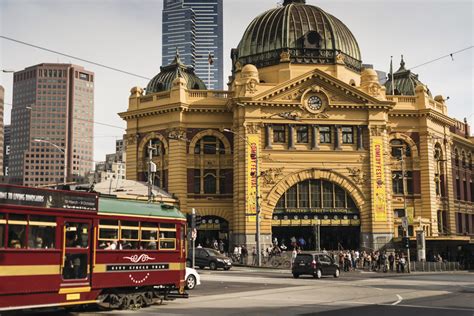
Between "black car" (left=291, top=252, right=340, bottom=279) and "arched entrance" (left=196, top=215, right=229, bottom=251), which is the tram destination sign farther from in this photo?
"arched entrance" (left=196, top=215, right=229, bottom=251)

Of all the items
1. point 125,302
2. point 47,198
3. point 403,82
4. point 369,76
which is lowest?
point 125,302

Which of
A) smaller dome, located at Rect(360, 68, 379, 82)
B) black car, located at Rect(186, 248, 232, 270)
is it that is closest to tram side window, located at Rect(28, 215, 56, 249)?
black car, located at Rect(186, 248, 232, 270)

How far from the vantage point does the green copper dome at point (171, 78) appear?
67625 millimetres

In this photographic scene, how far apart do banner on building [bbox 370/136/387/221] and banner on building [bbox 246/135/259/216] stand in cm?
1137

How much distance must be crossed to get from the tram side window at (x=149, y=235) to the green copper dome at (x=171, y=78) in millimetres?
47256

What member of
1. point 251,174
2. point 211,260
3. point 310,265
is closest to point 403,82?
point 251,174

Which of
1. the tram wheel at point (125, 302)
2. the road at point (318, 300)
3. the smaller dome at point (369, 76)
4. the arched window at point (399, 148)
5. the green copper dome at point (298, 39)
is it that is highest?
the green copper dome at point (298, 39)

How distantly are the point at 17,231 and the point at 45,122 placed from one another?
106 metres

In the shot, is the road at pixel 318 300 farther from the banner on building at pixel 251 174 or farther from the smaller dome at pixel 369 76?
the smaller dome at pixel 369 76

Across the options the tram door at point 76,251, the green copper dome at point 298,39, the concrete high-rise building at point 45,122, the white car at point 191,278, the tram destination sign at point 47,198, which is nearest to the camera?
the tram destination sign at point 47,198

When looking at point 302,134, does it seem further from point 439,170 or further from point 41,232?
point 41,232

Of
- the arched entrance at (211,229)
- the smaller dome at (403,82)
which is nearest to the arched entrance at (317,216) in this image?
the arched entrance at (211,229)

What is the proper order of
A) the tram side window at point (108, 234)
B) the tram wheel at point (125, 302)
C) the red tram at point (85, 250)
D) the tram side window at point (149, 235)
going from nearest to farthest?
the red tram at point (85, 250), the tram side window at point (108, 234), the tram wheel at point (125, 302), the tram side window at point (149, 235)

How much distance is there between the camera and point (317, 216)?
57.6 meters
